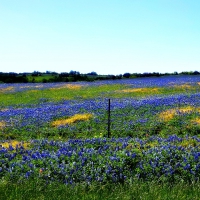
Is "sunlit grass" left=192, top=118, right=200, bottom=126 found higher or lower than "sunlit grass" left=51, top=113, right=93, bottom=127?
higher

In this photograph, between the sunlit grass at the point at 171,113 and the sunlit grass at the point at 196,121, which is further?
the sunlit grass at the point at 171,113

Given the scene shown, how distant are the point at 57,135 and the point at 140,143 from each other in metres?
5.47

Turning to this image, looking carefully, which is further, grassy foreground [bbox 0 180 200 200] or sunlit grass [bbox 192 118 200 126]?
sunlit grass [bbox 192 118 200 126]

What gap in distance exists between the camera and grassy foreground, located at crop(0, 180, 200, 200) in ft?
20.0

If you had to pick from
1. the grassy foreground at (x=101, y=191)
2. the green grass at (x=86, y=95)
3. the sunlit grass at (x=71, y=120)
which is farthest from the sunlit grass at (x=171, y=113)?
the green grass at (x=86, y=95)

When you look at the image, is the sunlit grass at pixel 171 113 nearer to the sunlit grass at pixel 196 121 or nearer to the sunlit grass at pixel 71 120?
the sunlit grass at pixel 196 121

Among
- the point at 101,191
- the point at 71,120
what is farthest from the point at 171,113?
the point at 101,191

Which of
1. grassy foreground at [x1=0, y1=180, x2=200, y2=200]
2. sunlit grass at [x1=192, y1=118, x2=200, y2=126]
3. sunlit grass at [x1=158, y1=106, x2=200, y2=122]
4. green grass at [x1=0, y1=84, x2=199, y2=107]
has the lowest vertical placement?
green grass at [x1=0, y1=84, x2=199, y2=107]

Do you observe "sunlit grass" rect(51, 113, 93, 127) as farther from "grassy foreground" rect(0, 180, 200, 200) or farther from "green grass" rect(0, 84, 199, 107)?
"green grass" rect(0, 84, 199, 107)

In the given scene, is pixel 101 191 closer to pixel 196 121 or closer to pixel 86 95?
pixel 196 121

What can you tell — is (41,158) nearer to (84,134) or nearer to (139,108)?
(84,134)

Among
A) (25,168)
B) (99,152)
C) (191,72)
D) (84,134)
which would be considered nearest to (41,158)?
(25,168)

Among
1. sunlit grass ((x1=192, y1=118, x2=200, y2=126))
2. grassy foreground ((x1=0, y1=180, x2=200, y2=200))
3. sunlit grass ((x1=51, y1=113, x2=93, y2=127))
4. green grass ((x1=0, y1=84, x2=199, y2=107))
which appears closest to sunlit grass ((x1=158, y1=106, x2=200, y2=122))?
sunlit grass ((x1=192, y1=118, x2=200, y2=126))

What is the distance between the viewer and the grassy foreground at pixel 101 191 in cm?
611
